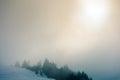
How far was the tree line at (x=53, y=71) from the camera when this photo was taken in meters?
1.80

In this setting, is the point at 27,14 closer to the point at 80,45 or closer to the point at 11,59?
the point at 11,59

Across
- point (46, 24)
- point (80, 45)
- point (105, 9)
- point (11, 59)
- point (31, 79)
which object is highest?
point (105, 9)

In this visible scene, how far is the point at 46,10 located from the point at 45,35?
8.1 inches

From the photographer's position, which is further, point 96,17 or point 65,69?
point 96,17

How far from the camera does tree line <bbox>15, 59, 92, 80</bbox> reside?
180cm

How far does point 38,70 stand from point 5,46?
32cm

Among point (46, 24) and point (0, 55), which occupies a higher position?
point (46, 24)

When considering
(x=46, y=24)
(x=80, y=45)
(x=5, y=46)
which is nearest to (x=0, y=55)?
(x=5, y=46)

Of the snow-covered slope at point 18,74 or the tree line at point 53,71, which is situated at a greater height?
the tree line at point 53,71

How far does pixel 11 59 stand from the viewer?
182cm

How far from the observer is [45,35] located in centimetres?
187

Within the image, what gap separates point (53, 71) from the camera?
5.93ft

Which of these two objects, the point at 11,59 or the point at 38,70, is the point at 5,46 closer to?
the point at 11,59

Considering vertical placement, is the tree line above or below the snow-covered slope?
above
